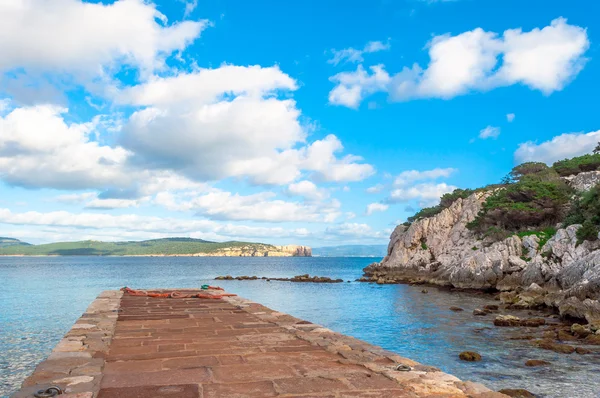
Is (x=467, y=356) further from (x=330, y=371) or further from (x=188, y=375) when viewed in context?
(x=188, y=375)

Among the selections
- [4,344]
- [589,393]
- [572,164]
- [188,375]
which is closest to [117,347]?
[188,375]

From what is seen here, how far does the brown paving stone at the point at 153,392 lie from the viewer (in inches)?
219

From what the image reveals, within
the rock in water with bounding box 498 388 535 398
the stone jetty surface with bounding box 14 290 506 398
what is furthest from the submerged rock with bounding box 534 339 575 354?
the stone jetty surface with bounding box 14 290 506 398

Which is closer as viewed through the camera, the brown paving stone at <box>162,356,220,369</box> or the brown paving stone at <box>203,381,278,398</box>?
the brown paving stone at <box>203,381,278,398</box>

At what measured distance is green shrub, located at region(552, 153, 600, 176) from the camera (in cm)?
6159

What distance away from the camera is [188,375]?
6.50m

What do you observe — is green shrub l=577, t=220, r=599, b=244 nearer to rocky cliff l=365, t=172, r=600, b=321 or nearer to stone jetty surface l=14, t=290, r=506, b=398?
rocky cliff l=365, t=172, r=600, b=321

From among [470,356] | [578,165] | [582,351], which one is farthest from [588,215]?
[578,165]

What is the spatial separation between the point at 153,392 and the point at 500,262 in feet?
139

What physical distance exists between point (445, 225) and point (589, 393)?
177ft

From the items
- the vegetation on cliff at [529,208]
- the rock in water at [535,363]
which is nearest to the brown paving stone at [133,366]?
the rock in water at [535,363]

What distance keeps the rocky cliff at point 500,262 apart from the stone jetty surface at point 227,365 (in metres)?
17.8

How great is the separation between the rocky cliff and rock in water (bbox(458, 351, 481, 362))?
334 inches

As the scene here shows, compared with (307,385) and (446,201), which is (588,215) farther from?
(307,385)
